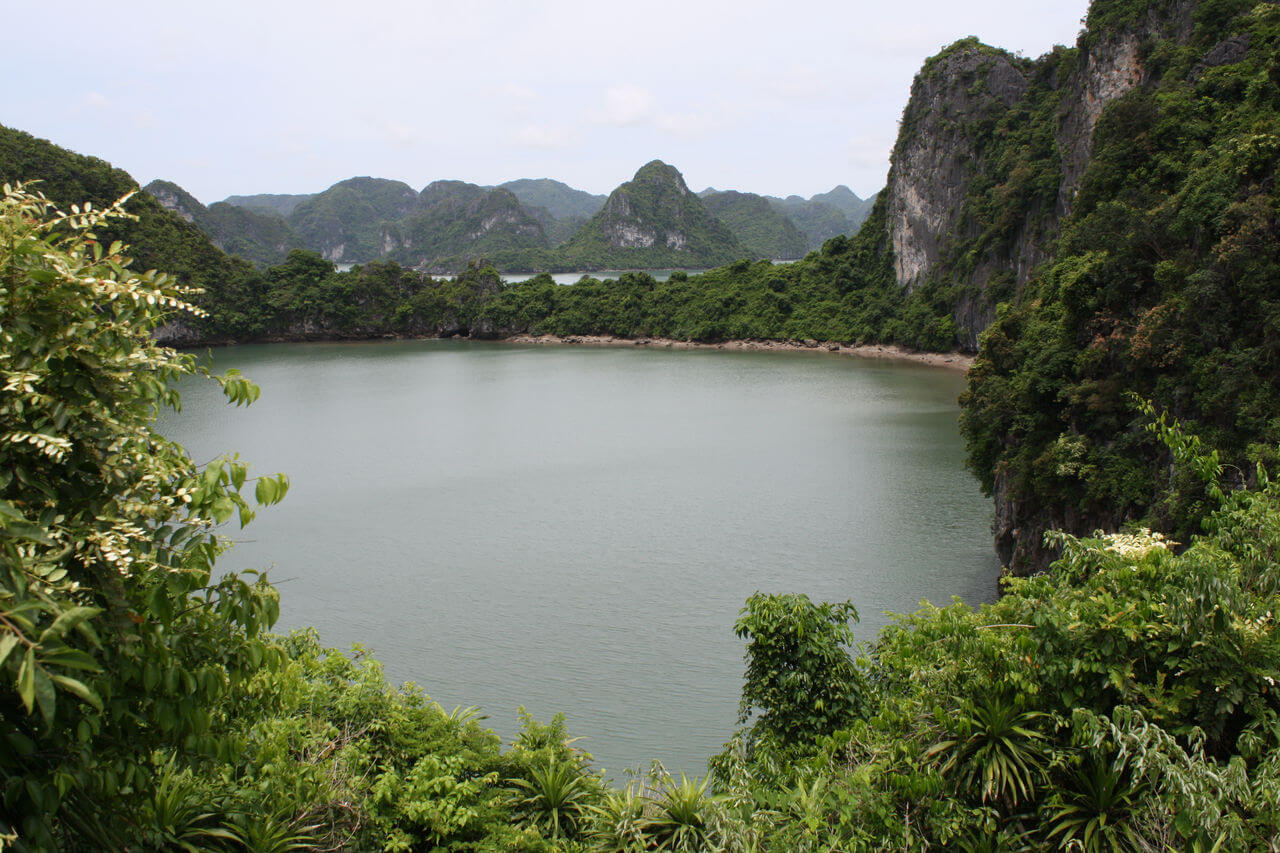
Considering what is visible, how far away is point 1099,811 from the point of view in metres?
3.90

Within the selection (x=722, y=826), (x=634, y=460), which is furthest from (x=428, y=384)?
(x=722, y=826)

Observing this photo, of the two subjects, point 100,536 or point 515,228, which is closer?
point 100,536

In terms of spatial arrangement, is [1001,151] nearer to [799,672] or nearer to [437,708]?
[799,672]

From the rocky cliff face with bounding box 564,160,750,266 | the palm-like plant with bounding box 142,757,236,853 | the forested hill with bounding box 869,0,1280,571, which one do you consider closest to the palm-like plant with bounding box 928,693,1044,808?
the palm-like plant with bounding box 142,757,236,853

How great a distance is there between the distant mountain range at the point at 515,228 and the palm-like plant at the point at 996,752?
9212 cm

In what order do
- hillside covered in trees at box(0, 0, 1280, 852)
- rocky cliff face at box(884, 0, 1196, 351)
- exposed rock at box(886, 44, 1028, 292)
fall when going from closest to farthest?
→ hillside covered in trees at box(0, 0, 1280, 852) < rocky cliff face at box(884, 0, 1196, 351) < exposed rock at box(886, 44, 1028, 292)

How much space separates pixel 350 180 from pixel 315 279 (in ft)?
413

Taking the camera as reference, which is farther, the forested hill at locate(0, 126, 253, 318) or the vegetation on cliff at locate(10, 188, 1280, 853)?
the forested hill at locate(0, 126, 253, 318)

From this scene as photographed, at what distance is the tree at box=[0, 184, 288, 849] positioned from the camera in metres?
2.39

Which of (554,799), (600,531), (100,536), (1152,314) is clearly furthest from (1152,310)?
(100,536)

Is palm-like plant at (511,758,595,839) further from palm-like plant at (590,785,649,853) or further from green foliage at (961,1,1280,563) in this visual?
green foliage at (961,1,1280,563)

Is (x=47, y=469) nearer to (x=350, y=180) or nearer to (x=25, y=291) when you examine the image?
(x=25, y=291)

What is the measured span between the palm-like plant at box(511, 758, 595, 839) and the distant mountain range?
89826 millimetres

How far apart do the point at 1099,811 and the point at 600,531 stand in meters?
12.4
